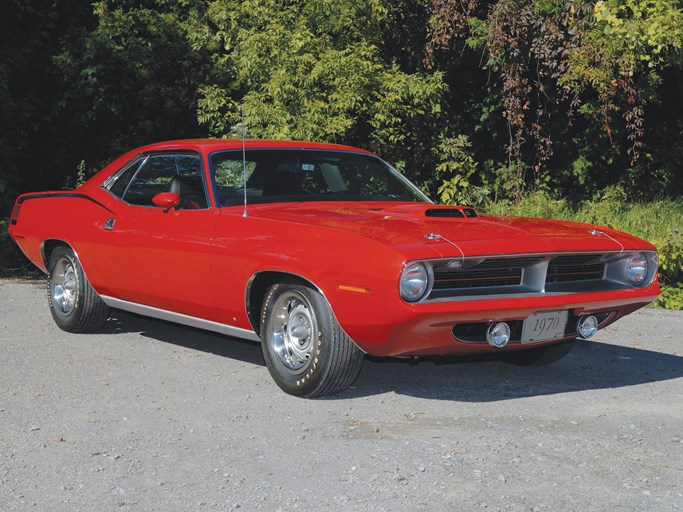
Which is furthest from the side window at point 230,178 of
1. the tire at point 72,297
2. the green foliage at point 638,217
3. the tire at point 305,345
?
the green foliage at point 638,217

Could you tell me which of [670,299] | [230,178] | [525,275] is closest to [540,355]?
[525,275]

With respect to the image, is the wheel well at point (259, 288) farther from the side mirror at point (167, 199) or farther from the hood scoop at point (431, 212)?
the side mirror at point (167, 199)

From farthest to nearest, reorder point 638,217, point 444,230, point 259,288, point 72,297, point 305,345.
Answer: point 638,217, point 72,297, point 259,288, point 305,345, point 444,230

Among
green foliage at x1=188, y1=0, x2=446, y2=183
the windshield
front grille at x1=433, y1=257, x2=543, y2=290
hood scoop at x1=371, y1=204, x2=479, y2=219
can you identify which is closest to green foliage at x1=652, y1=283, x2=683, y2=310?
the windshield

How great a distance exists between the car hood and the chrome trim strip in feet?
2.54

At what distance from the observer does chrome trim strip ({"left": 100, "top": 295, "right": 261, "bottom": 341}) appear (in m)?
6.75

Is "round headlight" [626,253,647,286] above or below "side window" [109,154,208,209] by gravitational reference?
below

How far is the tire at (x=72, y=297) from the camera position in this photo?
8328 millimetres

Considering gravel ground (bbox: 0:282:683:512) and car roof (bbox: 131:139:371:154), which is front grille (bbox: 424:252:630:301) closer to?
gravel ground (bbox: 0:282:683:512)

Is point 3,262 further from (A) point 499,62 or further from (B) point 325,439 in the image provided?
(B) point 325,439

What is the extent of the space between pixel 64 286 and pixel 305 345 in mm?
3205

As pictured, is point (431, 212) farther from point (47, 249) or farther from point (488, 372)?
point (47, 249)

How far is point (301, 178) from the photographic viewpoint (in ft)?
24.3

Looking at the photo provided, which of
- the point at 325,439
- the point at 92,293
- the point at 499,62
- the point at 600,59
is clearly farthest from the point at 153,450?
the point at 499,62
